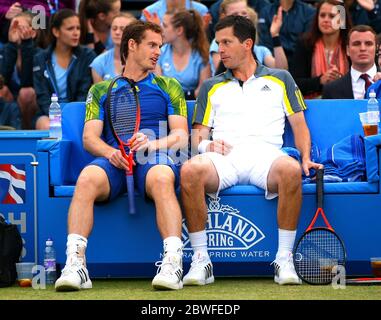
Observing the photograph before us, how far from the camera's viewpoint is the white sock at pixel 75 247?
6.32 metres

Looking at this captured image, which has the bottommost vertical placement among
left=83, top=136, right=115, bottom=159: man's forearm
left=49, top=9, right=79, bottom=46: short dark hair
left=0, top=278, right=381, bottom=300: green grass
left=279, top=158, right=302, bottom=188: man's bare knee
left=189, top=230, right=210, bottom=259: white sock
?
left=0, top=278, right=381, bottom=300: green grass

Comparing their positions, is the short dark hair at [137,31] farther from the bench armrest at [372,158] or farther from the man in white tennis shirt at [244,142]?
the bench armrest at [372,158]

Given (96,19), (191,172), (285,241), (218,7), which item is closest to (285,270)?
(285,241)

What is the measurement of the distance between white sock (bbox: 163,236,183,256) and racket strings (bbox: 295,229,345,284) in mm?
678

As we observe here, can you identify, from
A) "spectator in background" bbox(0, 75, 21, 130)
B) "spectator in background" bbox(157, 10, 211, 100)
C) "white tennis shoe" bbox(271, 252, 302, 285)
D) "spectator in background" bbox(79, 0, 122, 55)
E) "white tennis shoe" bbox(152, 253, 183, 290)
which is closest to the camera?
"white tennis shoe" bbox(152, 253, 183, 290)

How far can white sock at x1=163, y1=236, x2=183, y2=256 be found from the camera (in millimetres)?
6367

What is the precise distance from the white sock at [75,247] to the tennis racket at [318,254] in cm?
122

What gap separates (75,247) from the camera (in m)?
6.35

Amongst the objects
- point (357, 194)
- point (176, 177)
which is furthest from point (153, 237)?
point (357, 194)

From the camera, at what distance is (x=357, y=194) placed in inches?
265

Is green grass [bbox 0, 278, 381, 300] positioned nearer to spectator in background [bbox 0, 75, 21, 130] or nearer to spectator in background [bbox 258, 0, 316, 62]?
spectator in background [bbox 0, 75, 21, 130]

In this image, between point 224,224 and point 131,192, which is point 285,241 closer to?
point 224,224

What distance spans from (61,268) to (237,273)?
1.09m

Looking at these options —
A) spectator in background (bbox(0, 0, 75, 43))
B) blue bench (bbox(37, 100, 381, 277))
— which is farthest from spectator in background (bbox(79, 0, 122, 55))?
blue bench (bbox(37, 100, 381, 277))
